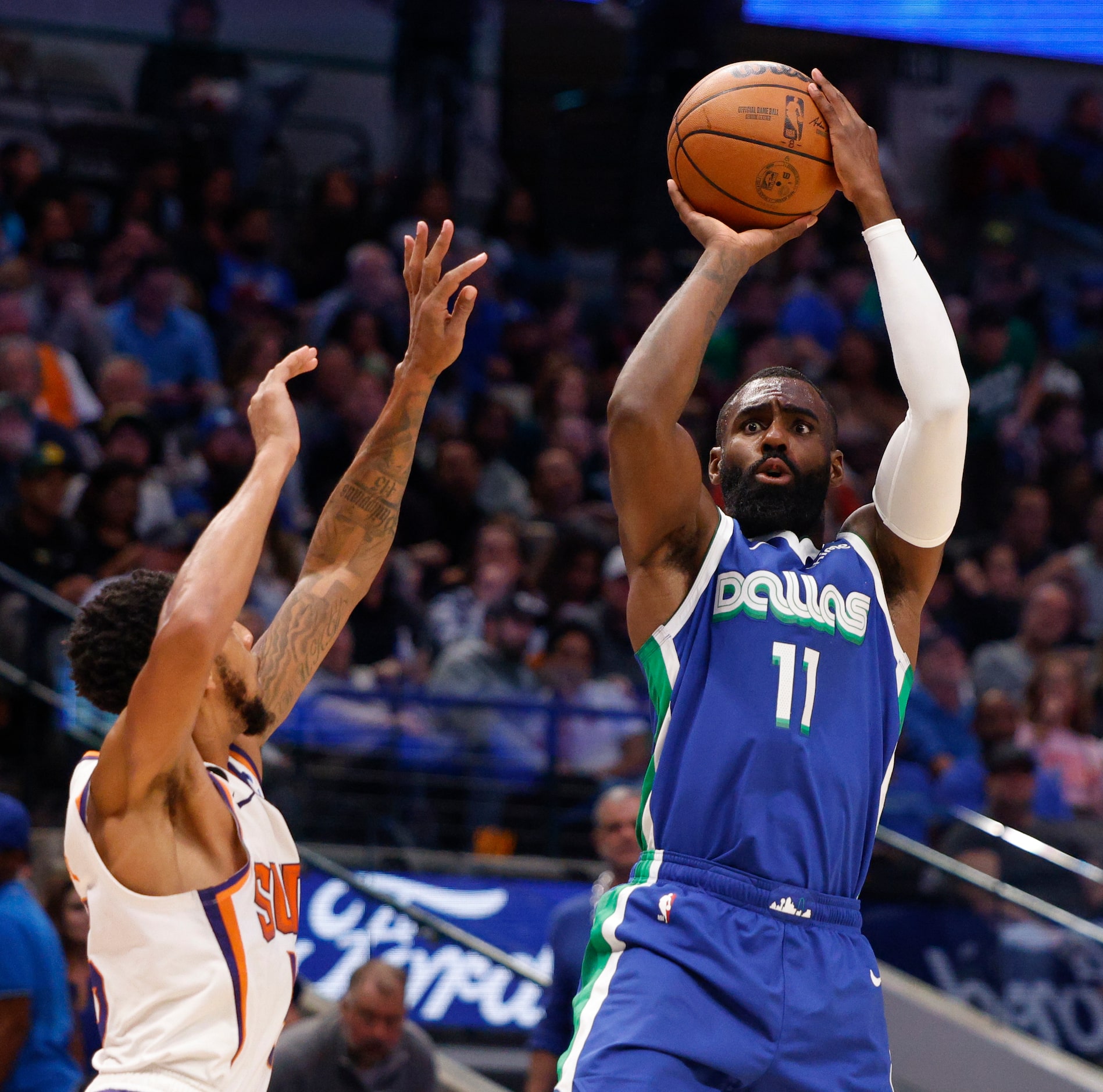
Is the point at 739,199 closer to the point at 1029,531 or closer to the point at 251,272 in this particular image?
the point at 1029,531

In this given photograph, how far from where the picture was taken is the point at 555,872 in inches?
287

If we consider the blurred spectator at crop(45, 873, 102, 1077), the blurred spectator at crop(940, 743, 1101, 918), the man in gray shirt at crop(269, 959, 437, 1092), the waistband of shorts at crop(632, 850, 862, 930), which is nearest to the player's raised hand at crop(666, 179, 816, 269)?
the waistband of shorts at crop(632, 850, 862, 930)

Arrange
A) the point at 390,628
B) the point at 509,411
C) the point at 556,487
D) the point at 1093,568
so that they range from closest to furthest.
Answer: the point at 390,628 → the point at 556,487 → the point at 509,411 → the point at 1093,568

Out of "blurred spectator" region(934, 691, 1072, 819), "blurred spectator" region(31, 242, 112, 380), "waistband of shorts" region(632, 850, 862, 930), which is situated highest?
"blurred spectator" region(31, 242, 112, 380)

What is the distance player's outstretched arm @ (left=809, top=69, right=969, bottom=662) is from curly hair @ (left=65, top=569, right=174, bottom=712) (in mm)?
1441

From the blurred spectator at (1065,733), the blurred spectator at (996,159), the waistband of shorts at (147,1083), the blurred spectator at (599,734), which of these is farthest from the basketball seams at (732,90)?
the blurred spectator at (996,159)

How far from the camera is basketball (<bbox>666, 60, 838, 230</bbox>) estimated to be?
3346 millimetres

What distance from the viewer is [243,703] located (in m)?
3.52

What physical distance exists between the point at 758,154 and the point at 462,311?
0.86 meters

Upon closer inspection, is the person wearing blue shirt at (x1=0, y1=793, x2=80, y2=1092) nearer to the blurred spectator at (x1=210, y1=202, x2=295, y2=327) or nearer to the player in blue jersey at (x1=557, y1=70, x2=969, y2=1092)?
the player in blue jersey at (x1=557, y1=70, x2=969, y2=1092)

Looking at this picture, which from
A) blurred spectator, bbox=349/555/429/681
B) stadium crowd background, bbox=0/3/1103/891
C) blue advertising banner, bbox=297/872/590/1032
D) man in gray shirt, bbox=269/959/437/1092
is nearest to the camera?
man in gray shirt, bbox=269/959/437/1092

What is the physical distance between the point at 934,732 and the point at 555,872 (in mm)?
2313

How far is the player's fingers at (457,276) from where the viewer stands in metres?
3.63

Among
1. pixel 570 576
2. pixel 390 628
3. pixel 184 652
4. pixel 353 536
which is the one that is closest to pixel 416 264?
pixel 353 536
